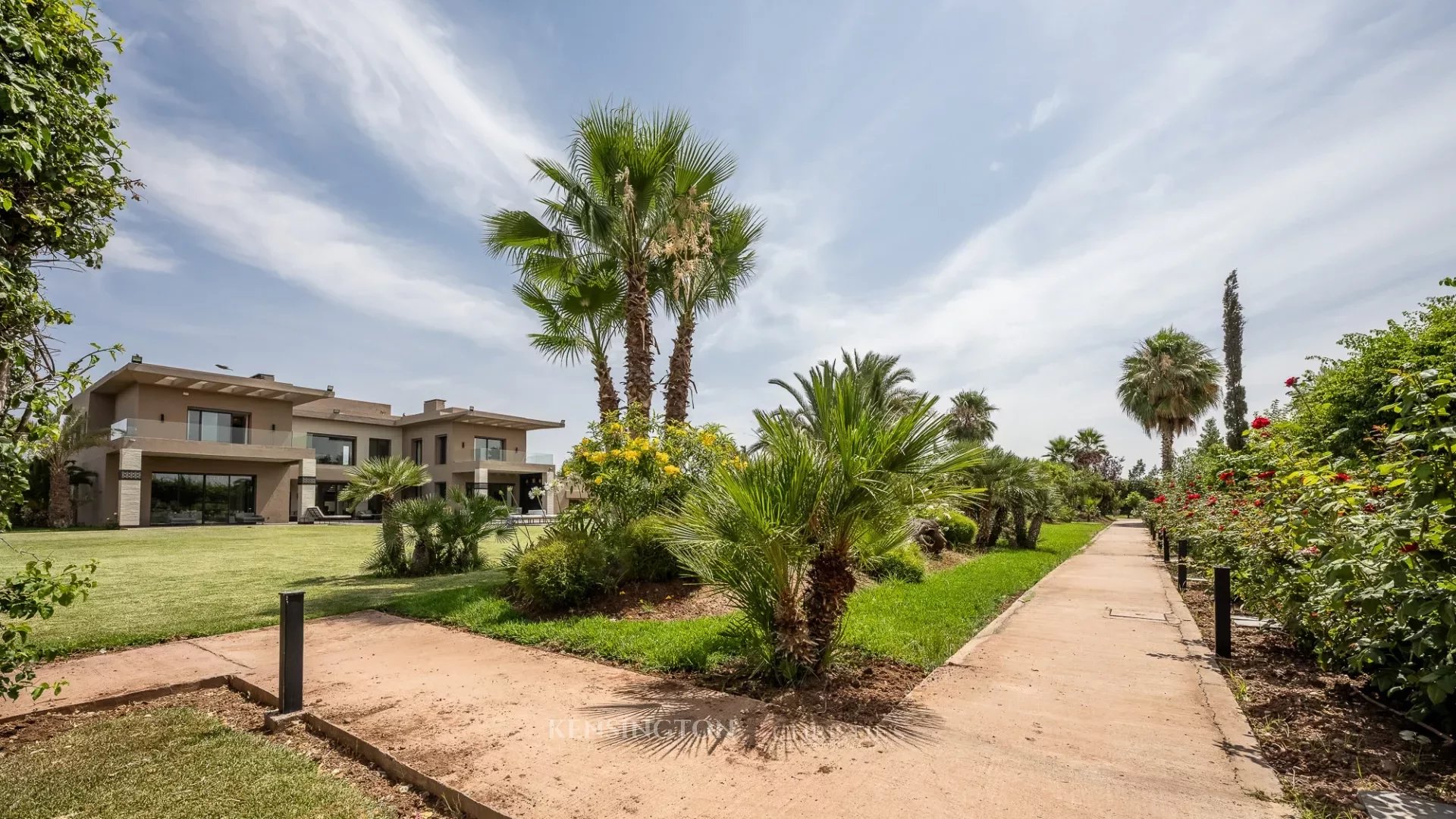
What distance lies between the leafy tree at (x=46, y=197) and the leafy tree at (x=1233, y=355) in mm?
36296

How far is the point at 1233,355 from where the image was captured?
3094 cm

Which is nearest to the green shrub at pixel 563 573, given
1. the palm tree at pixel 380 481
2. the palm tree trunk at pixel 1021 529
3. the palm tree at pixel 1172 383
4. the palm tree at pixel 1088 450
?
the palm tree at pixel 380 481

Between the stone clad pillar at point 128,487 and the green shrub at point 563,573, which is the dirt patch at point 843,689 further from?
the stone clad pillar at point 128,487

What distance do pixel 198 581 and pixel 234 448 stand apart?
19.4m

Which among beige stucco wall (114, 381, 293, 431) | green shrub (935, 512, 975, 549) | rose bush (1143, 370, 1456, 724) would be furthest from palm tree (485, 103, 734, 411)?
beige stucco wall (114, 381, 293, 431)

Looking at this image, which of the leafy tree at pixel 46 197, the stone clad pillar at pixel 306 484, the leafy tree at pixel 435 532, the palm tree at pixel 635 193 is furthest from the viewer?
the stone clad pillar at pixel 306 484

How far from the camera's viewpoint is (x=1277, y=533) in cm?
548

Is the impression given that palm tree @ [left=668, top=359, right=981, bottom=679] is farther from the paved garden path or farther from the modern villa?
the modern villa

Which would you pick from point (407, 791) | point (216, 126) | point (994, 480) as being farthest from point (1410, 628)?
point (994, 480)

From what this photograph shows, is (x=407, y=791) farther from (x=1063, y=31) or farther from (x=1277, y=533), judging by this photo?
(x=1063, y=31)

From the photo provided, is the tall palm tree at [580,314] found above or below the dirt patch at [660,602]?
above

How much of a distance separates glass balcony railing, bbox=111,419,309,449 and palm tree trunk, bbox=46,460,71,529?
6.39 ft

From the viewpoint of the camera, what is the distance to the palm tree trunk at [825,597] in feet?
15.5

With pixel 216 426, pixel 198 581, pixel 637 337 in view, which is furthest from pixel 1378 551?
pixel 216 426
